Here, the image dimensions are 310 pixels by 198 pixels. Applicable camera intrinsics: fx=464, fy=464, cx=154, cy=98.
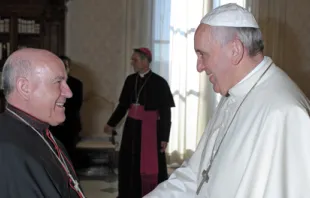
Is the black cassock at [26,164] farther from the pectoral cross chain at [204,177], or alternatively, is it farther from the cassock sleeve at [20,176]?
the pectoral cross chain at [204,177]

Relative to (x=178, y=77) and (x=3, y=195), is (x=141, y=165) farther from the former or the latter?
(x=3, y=195)

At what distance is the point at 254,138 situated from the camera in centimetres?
173

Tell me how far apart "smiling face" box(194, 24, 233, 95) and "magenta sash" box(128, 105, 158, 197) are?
3.44 meters

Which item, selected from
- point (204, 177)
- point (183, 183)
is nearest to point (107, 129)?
point (183, 183)

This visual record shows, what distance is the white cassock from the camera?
1.64 meters

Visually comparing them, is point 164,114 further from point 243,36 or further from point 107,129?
point 243,36

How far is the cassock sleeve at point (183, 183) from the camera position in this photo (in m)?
2.09

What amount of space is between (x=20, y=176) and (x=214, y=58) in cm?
86

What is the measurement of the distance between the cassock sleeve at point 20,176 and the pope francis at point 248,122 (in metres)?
0.63

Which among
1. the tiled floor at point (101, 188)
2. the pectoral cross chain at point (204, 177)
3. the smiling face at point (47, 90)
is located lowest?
the tiled floor at point (101, 188)

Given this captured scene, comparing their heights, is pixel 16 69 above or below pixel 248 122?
above

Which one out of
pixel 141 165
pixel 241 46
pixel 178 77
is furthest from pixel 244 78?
pixel 178 77

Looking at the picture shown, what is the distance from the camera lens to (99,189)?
6.11 m

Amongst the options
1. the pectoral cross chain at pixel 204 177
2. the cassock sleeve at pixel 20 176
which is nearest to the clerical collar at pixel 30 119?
the cassock sleeve at pixel 20 176
